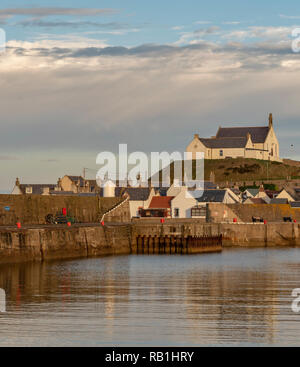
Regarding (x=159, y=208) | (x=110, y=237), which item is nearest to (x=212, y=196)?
(x=159, y=208)

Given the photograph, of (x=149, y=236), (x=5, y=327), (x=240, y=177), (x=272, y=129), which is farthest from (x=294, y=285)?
(x=272, y=129)

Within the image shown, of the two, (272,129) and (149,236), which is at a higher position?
(272,129)

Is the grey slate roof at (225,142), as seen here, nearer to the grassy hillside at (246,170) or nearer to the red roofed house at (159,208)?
the grassy hillside at (246,170)

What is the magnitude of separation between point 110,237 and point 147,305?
32664mm

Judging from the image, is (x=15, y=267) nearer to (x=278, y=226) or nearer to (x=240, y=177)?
(x=278, y=226)

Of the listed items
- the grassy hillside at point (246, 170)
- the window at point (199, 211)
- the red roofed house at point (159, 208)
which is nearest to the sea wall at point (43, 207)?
the red roofed house at point (159, 208)

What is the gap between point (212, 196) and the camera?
3263 inches

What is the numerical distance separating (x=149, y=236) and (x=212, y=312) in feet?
130

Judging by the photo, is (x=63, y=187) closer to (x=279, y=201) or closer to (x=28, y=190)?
(x=28, y=190)

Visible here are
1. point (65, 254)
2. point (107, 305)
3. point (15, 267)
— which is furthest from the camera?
→ point (65, 254)

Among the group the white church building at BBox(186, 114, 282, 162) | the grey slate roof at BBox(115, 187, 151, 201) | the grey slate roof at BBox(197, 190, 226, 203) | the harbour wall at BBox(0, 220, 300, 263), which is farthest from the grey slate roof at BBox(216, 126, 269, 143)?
the harbour wall at BBox(0, 220, 300, 263)

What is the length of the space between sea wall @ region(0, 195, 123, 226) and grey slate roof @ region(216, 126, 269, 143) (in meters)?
66.3

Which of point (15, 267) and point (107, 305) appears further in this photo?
point (15, 267)

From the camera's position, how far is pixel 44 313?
26.9 m
